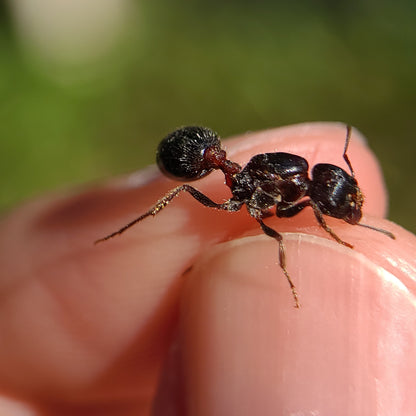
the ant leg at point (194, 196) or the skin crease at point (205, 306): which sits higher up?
the ant leg at point (194, 196)

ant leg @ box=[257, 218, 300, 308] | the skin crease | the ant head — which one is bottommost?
the skin crease

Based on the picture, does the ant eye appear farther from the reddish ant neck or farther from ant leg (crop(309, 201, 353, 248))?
ant leg (crop(309, 201, 353, 248))

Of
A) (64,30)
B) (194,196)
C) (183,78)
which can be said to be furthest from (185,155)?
(64,30)

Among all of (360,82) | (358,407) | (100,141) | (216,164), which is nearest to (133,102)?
(100,141)

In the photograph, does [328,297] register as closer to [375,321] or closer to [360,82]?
[375,321]

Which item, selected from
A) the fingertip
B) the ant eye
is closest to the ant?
the ant eye

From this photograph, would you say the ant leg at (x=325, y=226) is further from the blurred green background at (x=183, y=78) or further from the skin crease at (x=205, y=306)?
the blurred green background at (x=183, y=78)

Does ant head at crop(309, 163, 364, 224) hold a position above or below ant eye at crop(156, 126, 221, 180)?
below

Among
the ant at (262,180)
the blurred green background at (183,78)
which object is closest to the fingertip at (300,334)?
the ant at (262,180)
